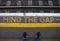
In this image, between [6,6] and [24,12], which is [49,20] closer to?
[24,12]

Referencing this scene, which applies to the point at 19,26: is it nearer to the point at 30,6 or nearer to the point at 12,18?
the point at 12,18

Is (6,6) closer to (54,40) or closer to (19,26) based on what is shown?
(19,26)

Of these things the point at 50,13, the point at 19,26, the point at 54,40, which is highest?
the point at 50,13

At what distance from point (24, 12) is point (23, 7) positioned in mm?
309

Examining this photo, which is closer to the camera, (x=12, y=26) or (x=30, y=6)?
(x=12, y=26)

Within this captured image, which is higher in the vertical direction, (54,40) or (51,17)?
(51,17)

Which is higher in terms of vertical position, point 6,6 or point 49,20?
point 6,6

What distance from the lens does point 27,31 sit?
9172 millimetres

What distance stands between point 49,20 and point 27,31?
1.30 meters

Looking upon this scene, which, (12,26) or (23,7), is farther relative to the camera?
(23,7)

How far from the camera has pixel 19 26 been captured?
9.19 meters

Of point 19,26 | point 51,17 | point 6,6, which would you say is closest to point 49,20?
Answer: point 51,17

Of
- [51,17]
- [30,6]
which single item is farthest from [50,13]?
[30,6]

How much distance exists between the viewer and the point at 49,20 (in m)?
9.44
